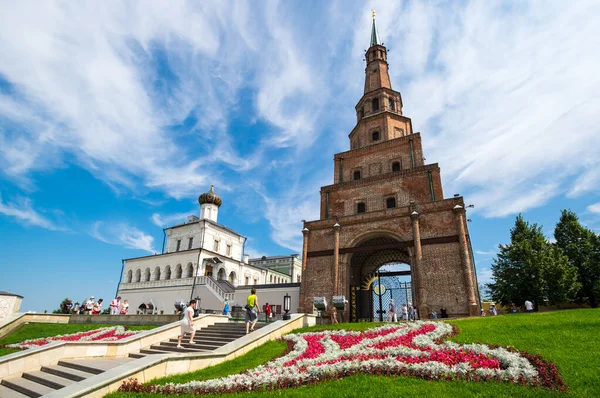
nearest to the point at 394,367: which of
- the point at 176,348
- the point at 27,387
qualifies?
the point at 176,348

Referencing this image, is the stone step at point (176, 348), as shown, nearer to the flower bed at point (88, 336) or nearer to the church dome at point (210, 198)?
the flower bed at point (88, 336)

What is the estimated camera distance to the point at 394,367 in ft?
25.8

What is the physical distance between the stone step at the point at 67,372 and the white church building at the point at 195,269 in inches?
850

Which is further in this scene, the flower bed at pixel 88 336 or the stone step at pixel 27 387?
the flower bed at pixel 88 336

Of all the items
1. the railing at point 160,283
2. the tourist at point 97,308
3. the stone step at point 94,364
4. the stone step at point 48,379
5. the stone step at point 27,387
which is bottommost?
the stone step at point 27,387

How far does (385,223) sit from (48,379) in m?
20.1

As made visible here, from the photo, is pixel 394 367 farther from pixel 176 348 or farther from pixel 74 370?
pixel 74 370

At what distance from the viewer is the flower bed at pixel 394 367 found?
7086 mm

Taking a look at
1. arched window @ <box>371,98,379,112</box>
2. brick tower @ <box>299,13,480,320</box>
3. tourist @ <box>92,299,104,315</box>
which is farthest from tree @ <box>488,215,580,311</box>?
tourist @ <box>92,299,104,315</box>

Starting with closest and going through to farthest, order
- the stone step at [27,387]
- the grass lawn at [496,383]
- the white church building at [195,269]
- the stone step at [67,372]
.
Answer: the grass lawn at [496,383]
the stone step at [27,387]
the stone step at [67,372]
the white church building at [195,269]

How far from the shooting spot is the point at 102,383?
7.66 metres

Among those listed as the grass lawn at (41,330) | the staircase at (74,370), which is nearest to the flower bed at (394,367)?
the staircase at (74,370)

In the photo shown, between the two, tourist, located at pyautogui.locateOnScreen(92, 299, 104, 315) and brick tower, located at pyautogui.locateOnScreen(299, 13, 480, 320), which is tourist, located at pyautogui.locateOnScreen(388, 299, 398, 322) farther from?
tourist, located at pyautogui.locateOnScreen(92, 299, 104, 315)

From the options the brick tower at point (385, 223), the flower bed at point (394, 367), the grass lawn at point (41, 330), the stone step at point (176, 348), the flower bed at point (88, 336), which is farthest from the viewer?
the brick tower at point (385, 223)
